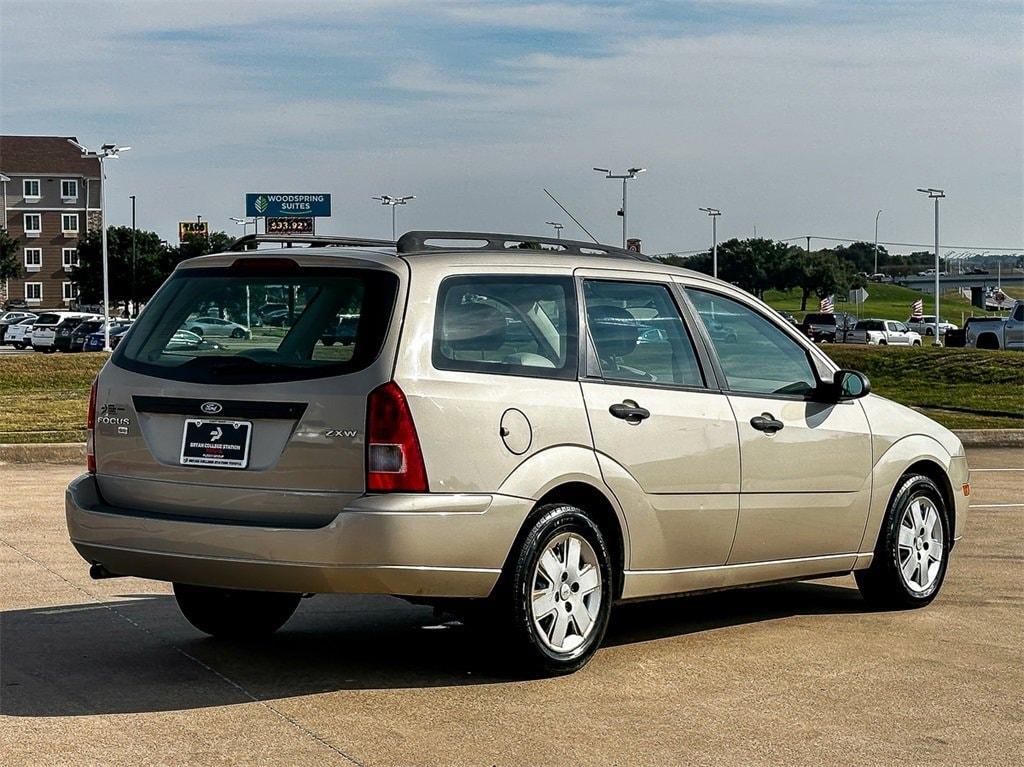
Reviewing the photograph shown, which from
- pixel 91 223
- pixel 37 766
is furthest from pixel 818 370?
pixel 91 223

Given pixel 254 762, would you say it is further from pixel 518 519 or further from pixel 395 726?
pixel 518 519

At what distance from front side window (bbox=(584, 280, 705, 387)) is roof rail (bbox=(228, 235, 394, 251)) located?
3.24 ft

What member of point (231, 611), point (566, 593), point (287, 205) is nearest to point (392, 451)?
point (566, 593)

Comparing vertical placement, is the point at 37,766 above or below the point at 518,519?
below

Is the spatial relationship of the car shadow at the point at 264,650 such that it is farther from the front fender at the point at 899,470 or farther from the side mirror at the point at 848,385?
the side mirror at the point at 848,385

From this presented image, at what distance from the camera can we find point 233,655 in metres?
7.08

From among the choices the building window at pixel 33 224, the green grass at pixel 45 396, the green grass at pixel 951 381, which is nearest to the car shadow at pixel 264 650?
the green grass at pixel 45 396

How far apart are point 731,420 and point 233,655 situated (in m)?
2.56

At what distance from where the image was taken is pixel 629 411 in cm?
696

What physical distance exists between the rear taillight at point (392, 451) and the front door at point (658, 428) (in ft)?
3.19

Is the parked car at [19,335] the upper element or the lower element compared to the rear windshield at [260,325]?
lower

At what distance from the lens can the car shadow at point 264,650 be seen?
628 cm

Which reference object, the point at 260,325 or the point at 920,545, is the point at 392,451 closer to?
the point at 260,325

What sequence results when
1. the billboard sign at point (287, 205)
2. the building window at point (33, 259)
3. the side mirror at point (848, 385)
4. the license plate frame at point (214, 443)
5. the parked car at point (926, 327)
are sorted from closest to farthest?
1. the license plate frame at point (214, 443)
2. the side mirror at point (848, 385)
3. the billboard sign at point (287, 205)
4. the parked car at point (926, 327)
5. the building window at point (33, 259)
